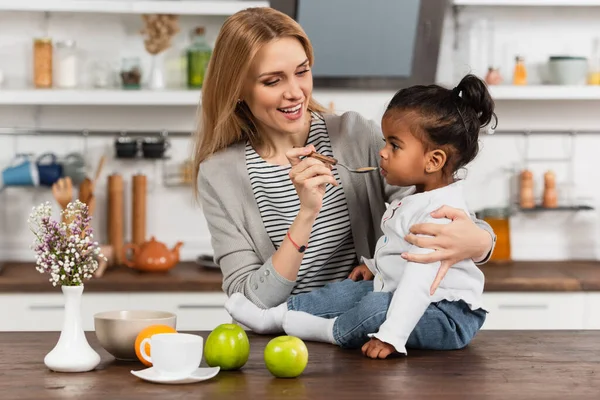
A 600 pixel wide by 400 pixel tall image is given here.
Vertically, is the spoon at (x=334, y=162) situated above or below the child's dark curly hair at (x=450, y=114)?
below

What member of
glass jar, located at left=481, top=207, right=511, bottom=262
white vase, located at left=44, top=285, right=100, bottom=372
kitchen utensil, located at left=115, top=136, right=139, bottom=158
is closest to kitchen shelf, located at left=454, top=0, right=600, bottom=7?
glass jar, located at left=481, top=207, right=511, bottom=262

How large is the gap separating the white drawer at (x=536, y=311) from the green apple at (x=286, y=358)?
222 centimetres

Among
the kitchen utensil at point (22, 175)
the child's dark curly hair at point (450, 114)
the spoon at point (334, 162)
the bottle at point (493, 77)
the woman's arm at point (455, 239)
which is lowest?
the kitchen utensil at point (22, 175)

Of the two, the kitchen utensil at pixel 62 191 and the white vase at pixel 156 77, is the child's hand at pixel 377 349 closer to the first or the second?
the kitchen utensil at pixel 62 191

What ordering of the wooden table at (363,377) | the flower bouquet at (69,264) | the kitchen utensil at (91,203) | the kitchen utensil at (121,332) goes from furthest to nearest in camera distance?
1. the kitchen utensil at (91,203)
2. the kitchen utensil at (121,332)
3. the flower bouquet at (69,264)
4. the wooden table at (363,377)

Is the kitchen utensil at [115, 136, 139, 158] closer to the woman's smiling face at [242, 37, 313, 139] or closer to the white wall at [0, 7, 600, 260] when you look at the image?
the white wall at [0, 7, 600, 260]

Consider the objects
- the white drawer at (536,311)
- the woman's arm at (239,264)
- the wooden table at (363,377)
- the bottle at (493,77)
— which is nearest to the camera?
the wooden table at (363,377)

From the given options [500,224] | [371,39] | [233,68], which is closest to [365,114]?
[371,39]

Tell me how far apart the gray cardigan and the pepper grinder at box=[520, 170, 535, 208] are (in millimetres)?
1999

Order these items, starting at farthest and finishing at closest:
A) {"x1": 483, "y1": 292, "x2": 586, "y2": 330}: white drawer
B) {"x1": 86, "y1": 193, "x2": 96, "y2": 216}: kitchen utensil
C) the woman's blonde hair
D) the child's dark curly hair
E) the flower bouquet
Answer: {"x1": 86, "y1": 193, "x2": 96, "y2": 216}: kitchen utensil
{"x1": 483, "y1": 292, "x2": 586, "y2": 330}: white drawer
the woman's blonde hair
the child's dark curly hair
the flower bouquet

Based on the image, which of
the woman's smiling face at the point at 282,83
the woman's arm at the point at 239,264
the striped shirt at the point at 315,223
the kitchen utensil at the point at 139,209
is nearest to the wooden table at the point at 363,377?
the woman's arm at the point at 239,264

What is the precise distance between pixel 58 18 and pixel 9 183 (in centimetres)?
78

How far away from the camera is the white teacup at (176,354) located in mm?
1641

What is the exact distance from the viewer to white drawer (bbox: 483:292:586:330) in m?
3.78
